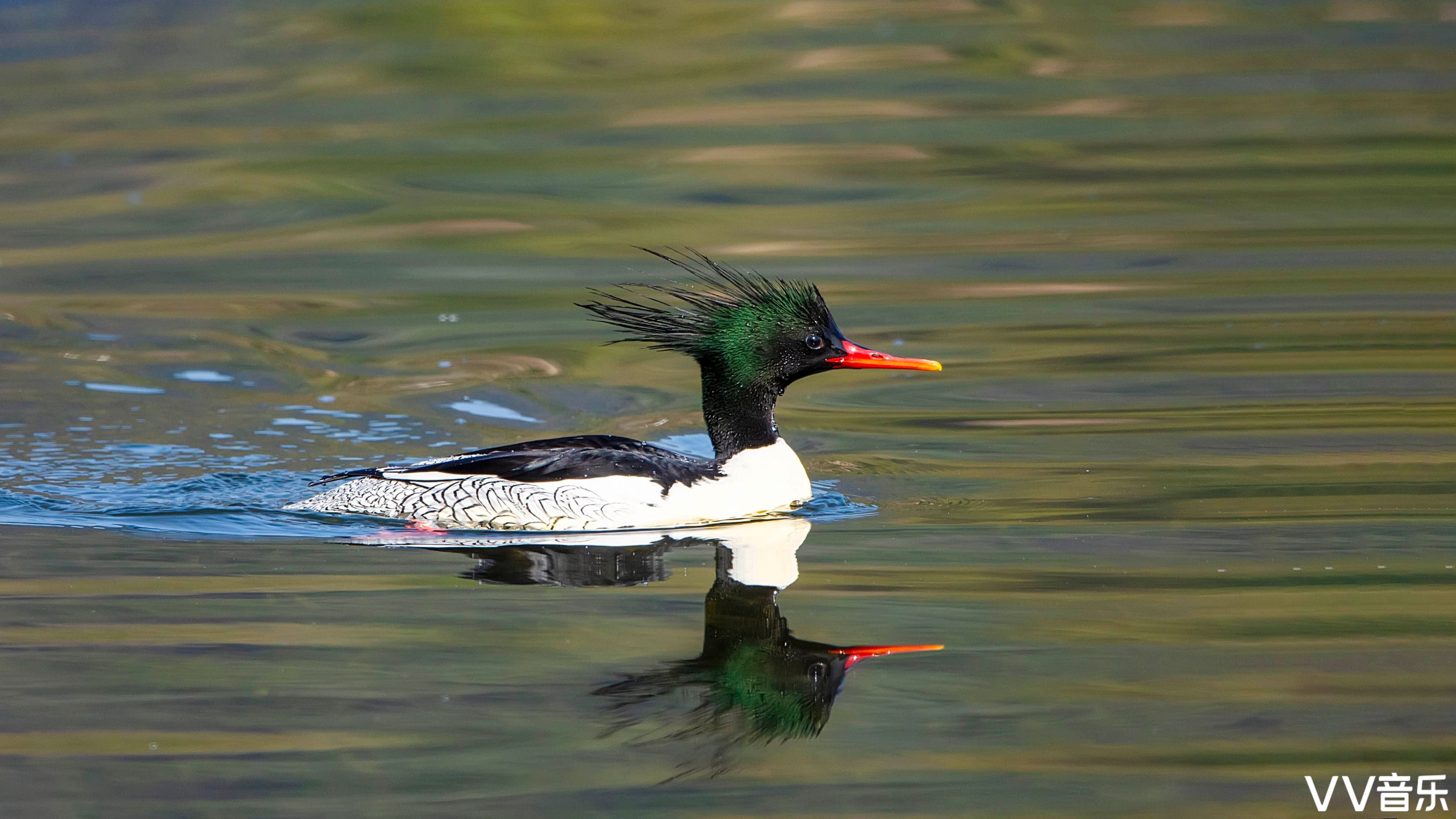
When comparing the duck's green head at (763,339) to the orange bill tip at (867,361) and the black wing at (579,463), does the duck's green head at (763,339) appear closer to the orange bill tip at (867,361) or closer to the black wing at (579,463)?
the orange bill tip at (867,361)

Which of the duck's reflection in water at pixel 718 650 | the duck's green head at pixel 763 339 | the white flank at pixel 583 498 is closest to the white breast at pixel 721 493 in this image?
the white flank at pixel 583 498

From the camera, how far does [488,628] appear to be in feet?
22.0

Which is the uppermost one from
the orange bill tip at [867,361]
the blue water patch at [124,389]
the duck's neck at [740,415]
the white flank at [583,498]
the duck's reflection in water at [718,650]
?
the blue water patch at [124,389]

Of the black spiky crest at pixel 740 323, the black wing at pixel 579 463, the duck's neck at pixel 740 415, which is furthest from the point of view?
the duck's neck at pixel 740 415

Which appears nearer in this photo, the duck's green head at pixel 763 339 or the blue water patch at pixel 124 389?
the duck's green head at pixel 763 339

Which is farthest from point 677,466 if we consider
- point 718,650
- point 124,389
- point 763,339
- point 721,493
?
point 124,389

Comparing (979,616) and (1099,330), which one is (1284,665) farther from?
(1099,330)

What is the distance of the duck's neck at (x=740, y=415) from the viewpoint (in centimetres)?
874

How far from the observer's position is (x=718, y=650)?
21.2 ft

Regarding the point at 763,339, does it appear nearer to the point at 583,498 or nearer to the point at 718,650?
the point at 583,498

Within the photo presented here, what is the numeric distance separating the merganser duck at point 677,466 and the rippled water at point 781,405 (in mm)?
256

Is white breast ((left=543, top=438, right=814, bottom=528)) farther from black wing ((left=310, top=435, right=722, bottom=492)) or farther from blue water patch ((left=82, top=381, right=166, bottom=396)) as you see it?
blue water patch ((left=82, top=381, right=166, bottom=396))

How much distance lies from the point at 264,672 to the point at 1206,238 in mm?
9400

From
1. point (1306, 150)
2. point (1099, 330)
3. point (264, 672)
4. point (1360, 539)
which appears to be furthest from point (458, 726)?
point (1306, 150)
